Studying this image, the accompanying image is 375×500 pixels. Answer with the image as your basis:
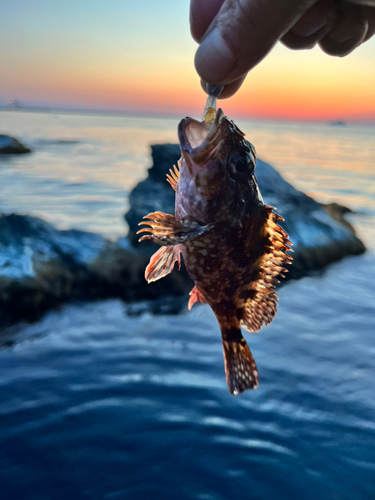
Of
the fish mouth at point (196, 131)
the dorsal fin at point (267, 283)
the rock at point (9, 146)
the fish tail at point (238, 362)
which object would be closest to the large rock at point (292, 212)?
the fish tail at point (238, 362)

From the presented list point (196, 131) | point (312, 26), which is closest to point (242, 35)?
point (196, 131)

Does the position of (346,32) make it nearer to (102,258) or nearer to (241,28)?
(241,28)

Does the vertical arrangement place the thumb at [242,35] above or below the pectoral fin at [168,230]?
above

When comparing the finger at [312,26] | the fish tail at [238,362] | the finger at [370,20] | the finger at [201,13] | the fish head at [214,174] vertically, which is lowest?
the fish tail at [238,362]

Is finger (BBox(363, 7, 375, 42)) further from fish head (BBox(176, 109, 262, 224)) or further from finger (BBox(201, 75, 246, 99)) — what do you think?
fish head (BBox(176, 109, 262, 224))

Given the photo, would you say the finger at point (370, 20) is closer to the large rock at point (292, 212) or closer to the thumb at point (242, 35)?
the thumb at point (242, 35)

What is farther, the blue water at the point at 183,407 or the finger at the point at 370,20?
the blue water at the point at 183,407
